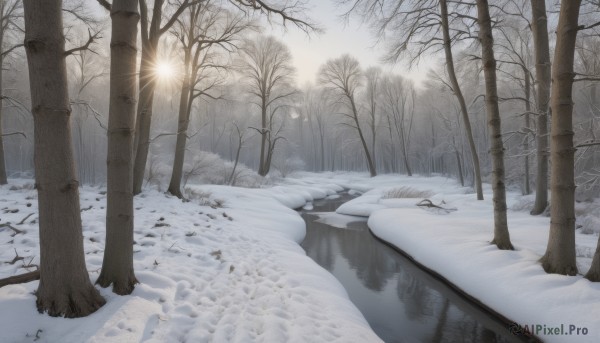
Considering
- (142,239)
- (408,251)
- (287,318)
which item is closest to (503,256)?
(408,251)

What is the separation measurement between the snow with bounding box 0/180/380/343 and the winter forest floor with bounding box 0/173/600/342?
13 mm

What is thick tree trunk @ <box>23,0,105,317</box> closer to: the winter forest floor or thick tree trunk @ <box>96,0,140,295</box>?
the winter forest floor

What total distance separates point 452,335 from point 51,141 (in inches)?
193

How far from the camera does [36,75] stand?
2.24 m

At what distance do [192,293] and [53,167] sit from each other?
194 centimetres

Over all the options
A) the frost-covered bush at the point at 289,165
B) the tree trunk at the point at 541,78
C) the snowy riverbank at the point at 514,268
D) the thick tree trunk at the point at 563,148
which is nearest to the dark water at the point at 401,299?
the snowy riverbank at the point at 514,268

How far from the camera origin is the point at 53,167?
7.44 ft

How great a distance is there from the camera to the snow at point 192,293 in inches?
94.3

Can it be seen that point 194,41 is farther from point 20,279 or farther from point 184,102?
point 20,279

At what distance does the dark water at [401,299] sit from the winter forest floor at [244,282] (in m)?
0.29

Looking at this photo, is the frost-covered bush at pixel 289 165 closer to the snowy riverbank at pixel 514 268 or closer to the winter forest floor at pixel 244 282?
the snowy riverbank at pixel 514 268

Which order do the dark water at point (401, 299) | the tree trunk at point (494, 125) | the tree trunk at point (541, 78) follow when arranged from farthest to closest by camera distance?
the tree trunk at point (541, 78) → the tree trunk at point (494, 125) → the dark water at point (401, 299)

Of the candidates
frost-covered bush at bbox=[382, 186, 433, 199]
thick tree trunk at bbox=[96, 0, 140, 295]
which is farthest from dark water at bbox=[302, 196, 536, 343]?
frost-covered bush at bbox=[382, 186, 433, 199]

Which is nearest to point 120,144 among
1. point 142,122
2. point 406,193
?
point 142,122
